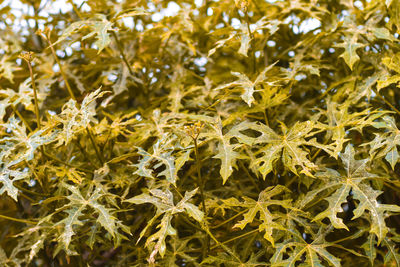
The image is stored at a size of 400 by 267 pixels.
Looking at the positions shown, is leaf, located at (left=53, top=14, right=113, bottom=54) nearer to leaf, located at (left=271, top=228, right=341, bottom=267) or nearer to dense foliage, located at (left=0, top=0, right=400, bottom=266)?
dense foliage, located at (left=0, top=0, right=400, bottom=266)

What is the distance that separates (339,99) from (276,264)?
2.73 feet

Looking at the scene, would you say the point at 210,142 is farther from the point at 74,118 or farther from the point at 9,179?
the point at 9,179

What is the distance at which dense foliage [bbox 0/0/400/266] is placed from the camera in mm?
1660

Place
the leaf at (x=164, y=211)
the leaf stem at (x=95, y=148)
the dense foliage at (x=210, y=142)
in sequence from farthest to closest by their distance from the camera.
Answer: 1. the leaf stem at (x=95, y=148)
2. the dense foliage at (x=210, y=142)
3. the leaf at (x=164, y=211)

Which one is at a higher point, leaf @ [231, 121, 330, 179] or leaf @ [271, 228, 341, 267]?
leaf @ [231, 121, 330, 179]

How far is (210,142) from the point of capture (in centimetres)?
193

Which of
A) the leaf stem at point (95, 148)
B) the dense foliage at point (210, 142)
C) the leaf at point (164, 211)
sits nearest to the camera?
the leaf at point (164, 211)

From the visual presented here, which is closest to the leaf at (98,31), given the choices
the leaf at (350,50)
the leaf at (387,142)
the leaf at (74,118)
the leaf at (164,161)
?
the leaf at (74,118)

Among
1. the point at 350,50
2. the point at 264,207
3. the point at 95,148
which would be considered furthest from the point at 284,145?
the point at 95,148

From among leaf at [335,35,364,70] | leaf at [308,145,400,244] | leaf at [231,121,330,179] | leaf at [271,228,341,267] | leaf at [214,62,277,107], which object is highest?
leaf at [214,62,277,107]

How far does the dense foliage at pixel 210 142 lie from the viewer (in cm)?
166

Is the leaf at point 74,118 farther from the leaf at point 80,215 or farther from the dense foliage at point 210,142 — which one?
the leaf at point 80,215

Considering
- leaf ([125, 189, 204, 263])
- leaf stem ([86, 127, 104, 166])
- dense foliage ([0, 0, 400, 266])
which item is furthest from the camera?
leaf stem ([86, 127, 104, 166])

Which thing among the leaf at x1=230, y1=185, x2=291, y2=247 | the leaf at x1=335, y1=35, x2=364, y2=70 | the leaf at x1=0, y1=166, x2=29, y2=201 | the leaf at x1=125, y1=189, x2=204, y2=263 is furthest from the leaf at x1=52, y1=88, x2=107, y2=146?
the leaf at x1=335, y1=35, x2=364, y2=70
